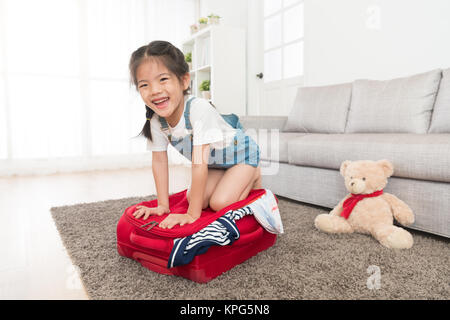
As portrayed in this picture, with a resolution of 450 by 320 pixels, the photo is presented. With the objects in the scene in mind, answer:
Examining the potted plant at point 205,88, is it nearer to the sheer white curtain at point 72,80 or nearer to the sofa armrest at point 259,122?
the sheer white curtain at point 72,80

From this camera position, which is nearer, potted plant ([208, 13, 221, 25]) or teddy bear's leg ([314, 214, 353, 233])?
teddy bear's leg ([314, 214, 353, 233])

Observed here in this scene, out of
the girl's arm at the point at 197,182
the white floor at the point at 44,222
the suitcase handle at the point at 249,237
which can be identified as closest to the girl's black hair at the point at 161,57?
the girl's arm at the point at 197,182

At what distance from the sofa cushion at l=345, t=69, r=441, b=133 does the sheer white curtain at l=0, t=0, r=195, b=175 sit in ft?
7.97

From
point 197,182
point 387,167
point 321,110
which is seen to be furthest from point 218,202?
point 321,110

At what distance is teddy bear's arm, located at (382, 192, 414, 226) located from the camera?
4.20 feet

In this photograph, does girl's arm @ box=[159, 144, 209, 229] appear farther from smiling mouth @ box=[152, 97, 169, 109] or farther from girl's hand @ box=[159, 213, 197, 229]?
smiling mouth @ box=[152, 97, 169, 109]

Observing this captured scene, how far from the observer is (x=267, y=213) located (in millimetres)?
1113

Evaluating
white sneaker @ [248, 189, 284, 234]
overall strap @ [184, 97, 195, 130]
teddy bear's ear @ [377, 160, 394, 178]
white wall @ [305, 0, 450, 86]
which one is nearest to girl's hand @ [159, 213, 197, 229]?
white sneaker @ [248, 189, 284, 234]

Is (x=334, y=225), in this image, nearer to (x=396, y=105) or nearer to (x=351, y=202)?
(x=351, y=202)

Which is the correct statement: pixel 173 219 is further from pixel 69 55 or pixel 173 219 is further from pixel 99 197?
pixel 69 55

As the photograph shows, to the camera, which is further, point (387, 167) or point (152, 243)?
point (387, 167)

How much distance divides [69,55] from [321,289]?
12.3 ft

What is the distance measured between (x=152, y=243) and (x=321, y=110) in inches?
68.7

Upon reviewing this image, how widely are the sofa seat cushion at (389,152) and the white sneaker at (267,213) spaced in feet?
2.02
